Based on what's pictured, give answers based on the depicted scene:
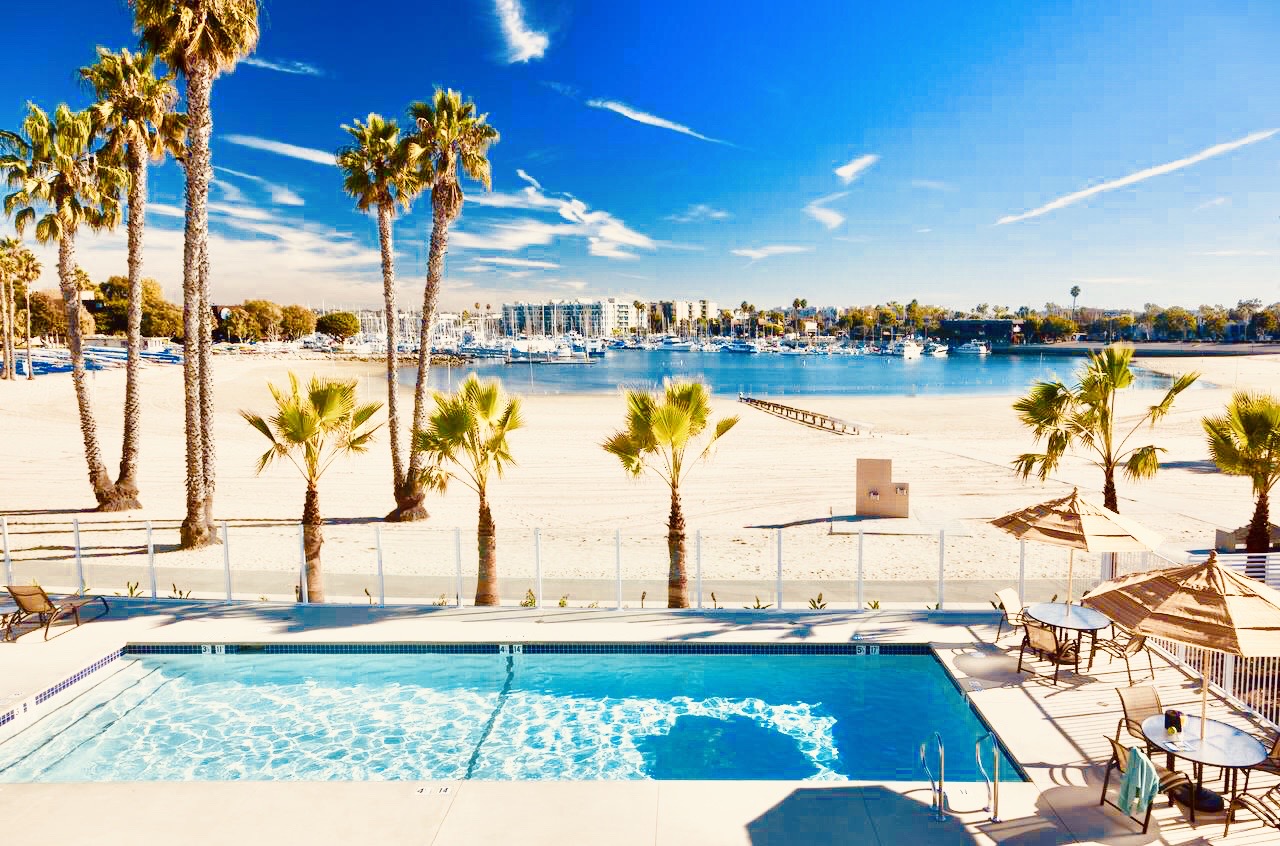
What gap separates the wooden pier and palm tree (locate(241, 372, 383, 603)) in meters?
29.3

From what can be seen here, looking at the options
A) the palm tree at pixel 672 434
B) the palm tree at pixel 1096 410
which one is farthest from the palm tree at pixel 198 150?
the palm tree at pixel 1096 410

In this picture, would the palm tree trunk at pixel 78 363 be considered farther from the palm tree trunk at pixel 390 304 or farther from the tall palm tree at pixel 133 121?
the palm tree trunk at pixel 390 304

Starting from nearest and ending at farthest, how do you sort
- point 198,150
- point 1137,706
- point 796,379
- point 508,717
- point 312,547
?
1. point 1137,706
2. point 508,717
3. point 312,547
4. point 198,150
5. point 796,379

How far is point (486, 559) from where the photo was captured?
1200 cm

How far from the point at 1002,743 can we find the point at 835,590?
456 cm

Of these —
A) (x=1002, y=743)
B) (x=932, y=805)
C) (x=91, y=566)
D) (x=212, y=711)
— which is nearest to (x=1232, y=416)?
(x=1002, y=743)

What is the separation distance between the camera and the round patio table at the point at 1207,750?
6.39 metres

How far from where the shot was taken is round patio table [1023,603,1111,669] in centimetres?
969

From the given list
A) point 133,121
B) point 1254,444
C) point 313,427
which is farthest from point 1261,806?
point 133,121

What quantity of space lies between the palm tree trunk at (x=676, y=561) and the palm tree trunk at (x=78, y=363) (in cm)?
1617

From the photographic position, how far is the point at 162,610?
39.3 ft

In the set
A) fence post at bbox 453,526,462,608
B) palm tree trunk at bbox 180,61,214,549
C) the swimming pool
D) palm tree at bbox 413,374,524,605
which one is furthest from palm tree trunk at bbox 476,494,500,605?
palm tree trunk at bbox 180,61,214,549

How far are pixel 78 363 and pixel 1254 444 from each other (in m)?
25.7

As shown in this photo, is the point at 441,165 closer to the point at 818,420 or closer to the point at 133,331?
the point at 133,331
